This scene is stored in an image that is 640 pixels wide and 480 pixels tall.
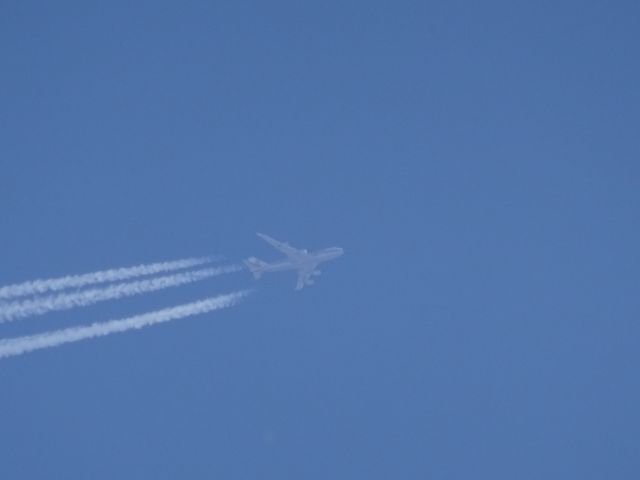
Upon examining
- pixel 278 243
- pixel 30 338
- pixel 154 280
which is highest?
pixel 278 243

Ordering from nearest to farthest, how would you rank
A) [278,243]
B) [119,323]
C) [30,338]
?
[30,338]
[119,323]
[278,243]

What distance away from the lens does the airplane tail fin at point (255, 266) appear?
2810 inches

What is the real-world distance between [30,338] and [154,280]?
936 centimetres

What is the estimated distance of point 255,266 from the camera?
7144 cm

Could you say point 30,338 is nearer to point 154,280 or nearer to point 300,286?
point 154,280

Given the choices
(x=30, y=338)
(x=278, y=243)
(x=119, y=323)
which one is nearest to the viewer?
(x=30, y=338)

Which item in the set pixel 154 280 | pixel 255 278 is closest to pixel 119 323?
pixel 154 280

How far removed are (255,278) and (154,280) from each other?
9362mm

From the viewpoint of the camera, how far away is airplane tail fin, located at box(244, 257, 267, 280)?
71.4 metres

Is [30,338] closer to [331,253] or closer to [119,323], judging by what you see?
[119,323]

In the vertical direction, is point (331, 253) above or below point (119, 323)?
above

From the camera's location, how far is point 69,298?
5925 centimetres

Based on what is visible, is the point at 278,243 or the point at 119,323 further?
the point at 278,243

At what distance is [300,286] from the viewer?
72625 millimetres
